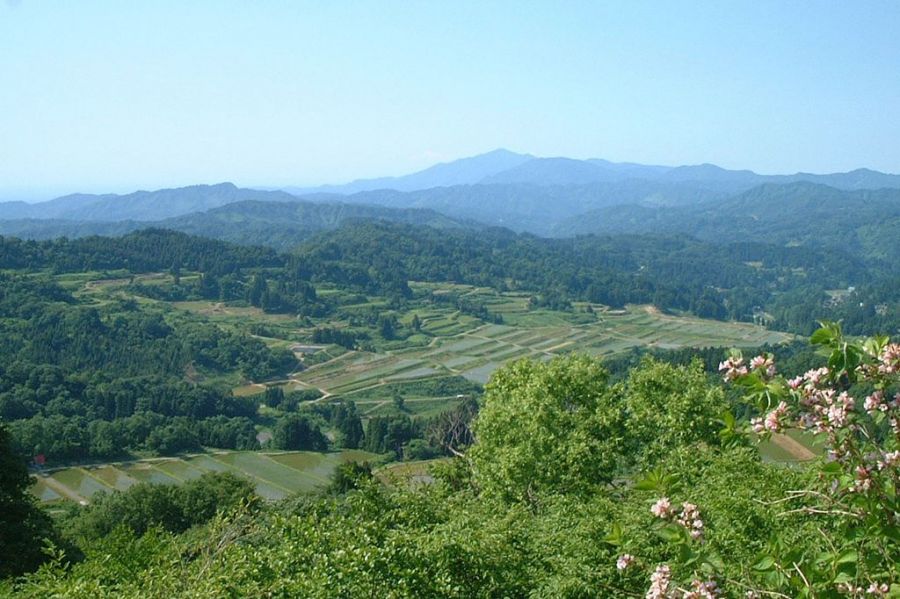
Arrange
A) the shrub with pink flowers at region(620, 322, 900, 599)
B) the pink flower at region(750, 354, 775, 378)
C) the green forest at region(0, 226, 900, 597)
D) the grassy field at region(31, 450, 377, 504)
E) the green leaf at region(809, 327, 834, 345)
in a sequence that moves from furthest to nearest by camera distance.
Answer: the grassy field at region(31, 450, 377, 504) → the green forest at region(0, 226, 900, 597) → the pink flower at region(750, 354, 775, 378) → the shrub with pink flowers at region(620, 322, 900, 599) → the green leaf at region(809, 327, 834, 345)

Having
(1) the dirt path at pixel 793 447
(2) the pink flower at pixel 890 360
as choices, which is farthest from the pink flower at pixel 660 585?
(1) the dirt path at pixel 793 447

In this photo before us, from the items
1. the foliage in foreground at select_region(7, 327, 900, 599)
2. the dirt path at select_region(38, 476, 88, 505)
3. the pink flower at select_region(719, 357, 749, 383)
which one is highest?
the pink flower at select_region(719, 357, 749, 383)

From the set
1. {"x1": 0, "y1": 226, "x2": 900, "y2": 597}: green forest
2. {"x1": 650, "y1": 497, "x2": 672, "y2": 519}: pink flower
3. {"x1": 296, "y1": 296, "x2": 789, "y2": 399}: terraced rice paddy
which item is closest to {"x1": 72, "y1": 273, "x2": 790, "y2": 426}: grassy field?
{"x1": 296, "y1": 296, "x2": 789, "y2": 399}: terraced rice paddy

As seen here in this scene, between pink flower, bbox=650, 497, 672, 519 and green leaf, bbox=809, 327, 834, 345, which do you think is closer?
green leaf, bbox=809, 327, 834, 345

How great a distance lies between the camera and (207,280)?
13388 centimetres

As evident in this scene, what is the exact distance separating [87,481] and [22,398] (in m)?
20.4

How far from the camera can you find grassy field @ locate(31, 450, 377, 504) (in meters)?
48.4

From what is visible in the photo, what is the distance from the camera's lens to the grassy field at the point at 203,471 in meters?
48.4

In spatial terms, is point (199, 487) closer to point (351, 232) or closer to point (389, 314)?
point (389, 314)

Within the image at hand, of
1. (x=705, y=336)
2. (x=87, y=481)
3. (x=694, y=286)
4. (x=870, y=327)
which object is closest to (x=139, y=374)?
(x=87, y=481)

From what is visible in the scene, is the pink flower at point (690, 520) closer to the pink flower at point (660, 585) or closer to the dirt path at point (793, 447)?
the pink flower at point (660, 585)

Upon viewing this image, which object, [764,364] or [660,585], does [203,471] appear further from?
[764,364]

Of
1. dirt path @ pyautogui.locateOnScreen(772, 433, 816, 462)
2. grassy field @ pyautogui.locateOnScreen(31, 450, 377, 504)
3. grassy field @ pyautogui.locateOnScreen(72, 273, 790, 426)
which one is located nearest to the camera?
grassy field @ pyautogui.locateOnScreen(31, 450, 377, 504)

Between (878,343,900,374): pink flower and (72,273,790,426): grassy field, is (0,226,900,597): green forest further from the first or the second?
(72,273,790,426): grassy field
